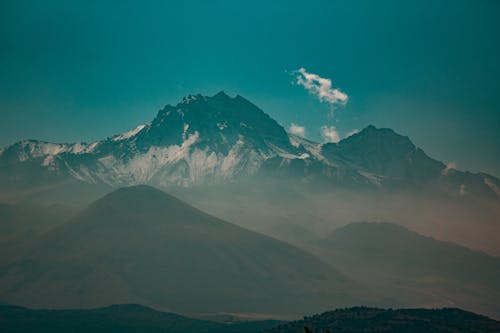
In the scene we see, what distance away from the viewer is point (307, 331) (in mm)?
74062

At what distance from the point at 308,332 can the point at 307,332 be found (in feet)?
2.16

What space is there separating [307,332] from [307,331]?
108 mm

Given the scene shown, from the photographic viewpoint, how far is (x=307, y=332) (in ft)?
243

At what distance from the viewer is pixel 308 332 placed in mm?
74625

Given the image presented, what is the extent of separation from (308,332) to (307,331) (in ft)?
2.05
